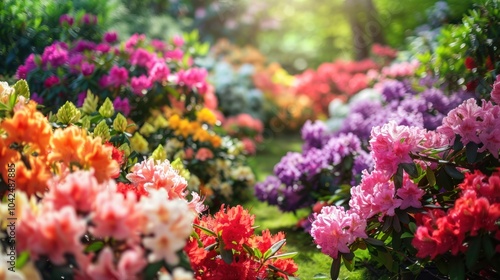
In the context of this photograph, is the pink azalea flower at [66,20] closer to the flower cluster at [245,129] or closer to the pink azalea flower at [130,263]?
the flower cluster at [245,129]

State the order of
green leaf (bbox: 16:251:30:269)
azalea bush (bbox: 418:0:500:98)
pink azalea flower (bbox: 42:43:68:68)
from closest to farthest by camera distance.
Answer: green leaf (bbox: 16:251:30:269), azalea bush (bbox: 418:0:500:98), pink azalea flower (bbox: 42:43:68:68)

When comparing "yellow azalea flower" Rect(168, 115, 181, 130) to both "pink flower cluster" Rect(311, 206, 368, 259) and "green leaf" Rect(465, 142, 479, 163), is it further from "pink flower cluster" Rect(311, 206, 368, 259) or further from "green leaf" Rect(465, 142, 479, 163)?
"green leaf" Rect(465, 142, 479, 163)

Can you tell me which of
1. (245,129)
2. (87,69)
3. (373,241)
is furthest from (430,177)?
(245,129)

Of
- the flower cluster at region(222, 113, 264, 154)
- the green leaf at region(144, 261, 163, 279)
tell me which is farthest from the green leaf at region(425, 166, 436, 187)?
the flower cluster at region(222, 113, 264, 154)

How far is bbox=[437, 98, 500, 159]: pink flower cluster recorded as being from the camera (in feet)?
6.84

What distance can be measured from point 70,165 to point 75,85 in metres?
2.07

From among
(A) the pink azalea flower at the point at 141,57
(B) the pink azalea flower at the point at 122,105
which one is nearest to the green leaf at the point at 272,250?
(B) the pink azalea flower at the point at 122,105

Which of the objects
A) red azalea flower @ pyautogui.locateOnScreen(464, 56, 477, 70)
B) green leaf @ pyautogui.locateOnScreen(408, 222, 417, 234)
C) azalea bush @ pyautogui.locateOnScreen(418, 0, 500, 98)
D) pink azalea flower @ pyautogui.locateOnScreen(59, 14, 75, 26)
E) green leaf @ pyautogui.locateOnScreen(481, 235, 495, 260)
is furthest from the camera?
pink azalea flower @ pyautogui.locateOnScreen(59, 14, 75, 26)

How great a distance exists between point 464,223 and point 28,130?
54.3 inches

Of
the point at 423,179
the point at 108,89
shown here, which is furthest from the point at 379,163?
the point at 108,89

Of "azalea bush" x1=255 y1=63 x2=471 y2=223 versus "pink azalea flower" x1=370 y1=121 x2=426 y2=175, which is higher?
"pink azalea flower" x1=370 y1=121 x2=426 y2=175

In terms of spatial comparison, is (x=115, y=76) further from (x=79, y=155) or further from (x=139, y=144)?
(x=79, y=155)

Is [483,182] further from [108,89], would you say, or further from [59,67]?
[59,67]

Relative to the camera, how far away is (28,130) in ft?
5.52
